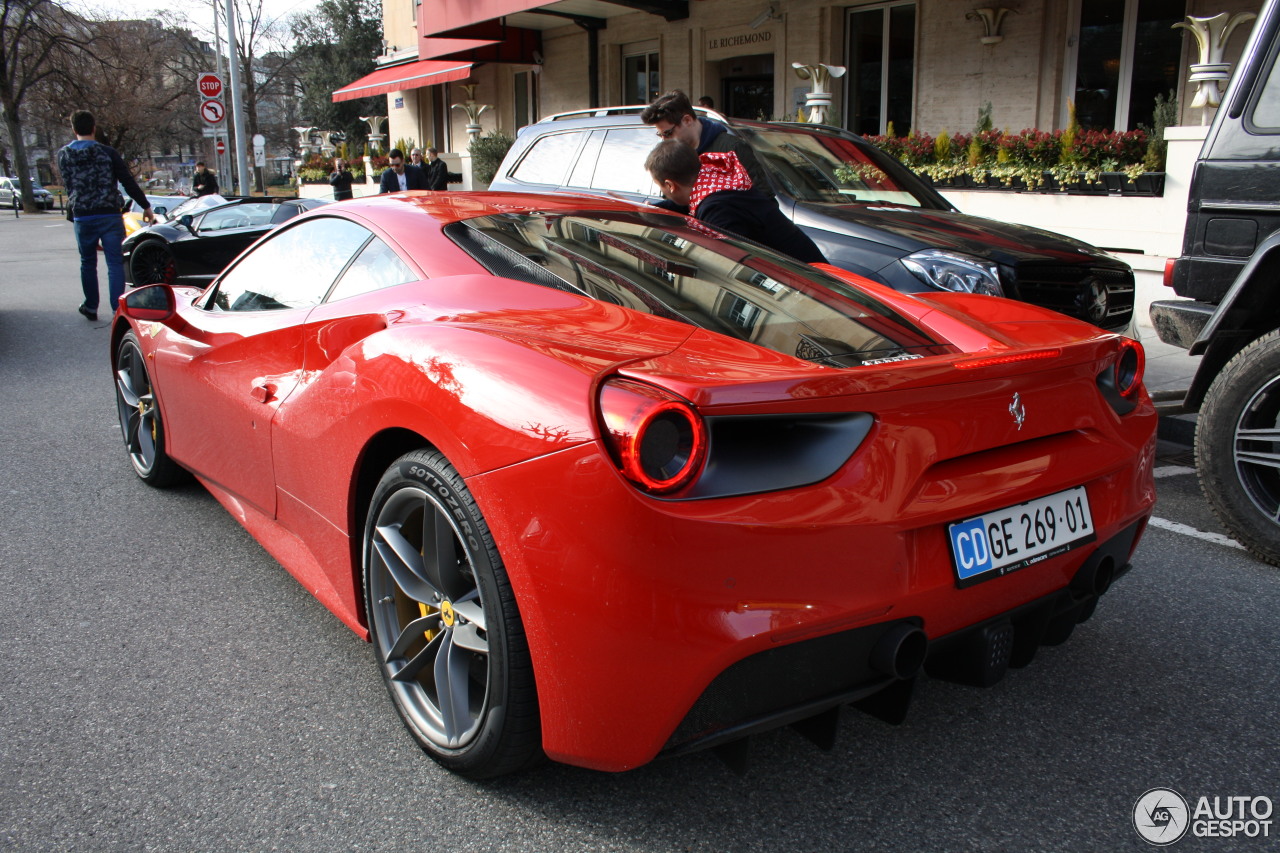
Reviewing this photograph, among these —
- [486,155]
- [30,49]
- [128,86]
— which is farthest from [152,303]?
[128,86]

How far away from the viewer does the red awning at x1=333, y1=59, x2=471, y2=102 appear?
23359 millimetres

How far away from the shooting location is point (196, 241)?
12.8m

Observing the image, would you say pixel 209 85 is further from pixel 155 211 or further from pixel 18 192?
pixel 18 192

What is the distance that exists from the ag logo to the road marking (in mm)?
2071

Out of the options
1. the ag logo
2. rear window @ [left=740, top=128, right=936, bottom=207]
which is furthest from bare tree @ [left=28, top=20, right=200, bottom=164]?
the ag logo

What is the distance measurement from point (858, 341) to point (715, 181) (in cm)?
224

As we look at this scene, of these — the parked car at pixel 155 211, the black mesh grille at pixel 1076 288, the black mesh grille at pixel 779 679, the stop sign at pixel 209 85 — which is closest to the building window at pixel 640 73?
the stop sign at pixel 209 85

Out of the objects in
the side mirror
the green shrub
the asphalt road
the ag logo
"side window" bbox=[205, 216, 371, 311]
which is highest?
the green shrub

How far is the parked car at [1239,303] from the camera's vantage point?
3748 millimetres

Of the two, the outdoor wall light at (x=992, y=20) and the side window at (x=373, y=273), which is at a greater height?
the outdoor wall light at (x=992, y=20)

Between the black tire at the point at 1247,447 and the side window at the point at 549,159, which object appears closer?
the black tire at the point at 1247,447

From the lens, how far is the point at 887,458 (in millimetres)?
1948

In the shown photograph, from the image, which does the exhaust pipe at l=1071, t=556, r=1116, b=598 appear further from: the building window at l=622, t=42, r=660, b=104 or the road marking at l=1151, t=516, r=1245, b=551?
the building window at l=622, t=42, r=660, b=104

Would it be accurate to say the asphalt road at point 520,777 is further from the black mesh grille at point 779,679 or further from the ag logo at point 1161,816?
the black mesh grille at point 779,679
